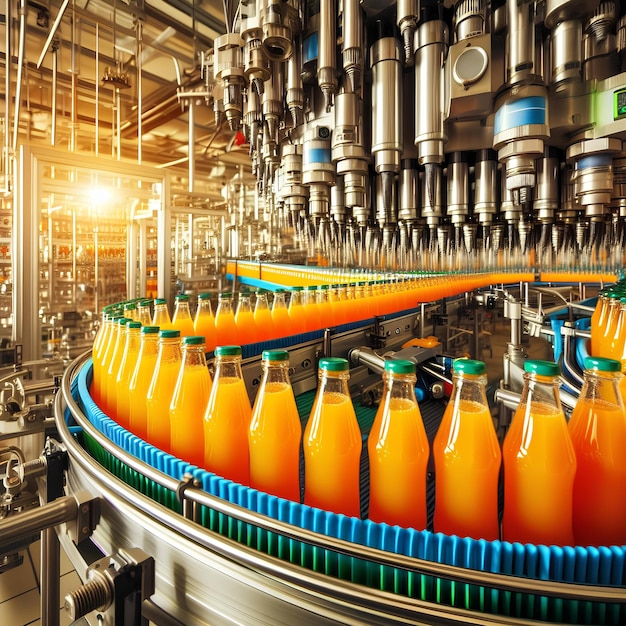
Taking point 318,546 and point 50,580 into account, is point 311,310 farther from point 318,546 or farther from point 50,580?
point 318,546

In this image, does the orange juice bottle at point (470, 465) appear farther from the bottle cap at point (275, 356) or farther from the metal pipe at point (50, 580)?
the metal pipe at point (50, 580)

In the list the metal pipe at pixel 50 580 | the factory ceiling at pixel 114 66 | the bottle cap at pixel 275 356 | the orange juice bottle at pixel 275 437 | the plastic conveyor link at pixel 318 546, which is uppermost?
the factory ceiling at pixel 114 66

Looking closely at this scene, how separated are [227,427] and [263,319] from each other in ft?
3.20

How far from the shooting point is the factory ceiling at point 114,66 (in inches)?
125

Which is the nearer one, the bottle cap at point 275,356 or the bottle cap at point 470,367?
the bottle cap at point 470,367

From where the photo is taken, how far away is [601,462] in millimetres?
601

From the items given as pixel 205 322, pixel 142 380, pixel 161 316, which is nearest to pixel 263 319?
pixel 205 322

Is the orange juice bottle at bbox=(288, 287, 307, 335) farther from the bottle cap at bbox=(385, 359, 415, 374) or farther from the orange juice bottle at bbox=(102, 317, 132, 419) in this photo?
the bottle cap at bbox=(385, 359, 415, 374)

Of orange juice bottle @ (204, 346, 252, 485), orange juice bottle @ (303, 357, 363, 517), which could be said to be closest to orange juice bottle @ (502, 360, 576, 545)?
orange juice bottle @ (303, 357, 363, 517)

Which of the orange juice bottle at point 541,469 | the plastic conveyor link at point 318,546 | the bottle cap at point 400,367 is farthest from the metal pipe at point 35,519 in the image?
the orange juice bottle at point 541,469

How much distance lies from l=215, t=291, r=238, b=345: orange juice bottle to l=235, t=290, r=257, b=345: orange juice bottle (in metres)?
0.04

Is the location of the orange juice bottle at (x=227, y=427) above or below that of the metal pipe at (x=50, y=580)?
above

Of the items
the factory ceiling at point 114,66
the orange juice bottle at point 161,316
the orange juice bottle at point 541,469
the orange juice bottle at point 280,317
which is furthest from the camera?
the factory ceiling at point 114,66

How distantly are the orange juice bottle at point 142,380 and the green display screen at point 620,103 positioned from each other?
111 centimetres
